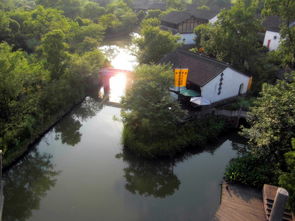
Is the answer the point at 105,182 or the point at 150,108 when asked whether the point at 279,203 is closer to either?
the point at 150,108

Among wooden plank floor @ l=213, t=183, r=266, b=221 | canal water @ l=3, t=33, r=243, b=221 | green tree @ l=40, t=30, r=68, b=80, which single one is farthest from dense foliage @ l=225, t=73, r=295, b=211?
green tree @ l=40, t=30, r=68, b=80

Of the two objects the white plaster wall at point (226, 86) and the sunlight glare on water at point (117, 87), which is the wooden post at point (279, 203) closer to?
the white plaster wall at point (226, 86)

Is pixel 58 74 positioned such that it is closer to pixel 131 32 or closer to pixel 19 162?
pixel 19 162

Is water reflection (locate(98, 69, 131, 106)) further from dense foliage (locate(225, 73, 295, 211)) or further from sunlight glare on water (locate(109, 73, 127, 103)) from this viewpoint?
dense foliage (locate(225, 73, 295, 211))

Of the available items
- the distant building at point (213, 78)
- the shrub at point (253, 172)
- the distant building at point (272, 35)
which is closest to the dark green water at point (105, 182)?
the shrub at point (253, 172)

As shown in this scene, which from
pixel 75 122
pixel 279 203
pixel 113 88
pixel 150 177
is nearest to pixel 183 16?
pixel 113 88
